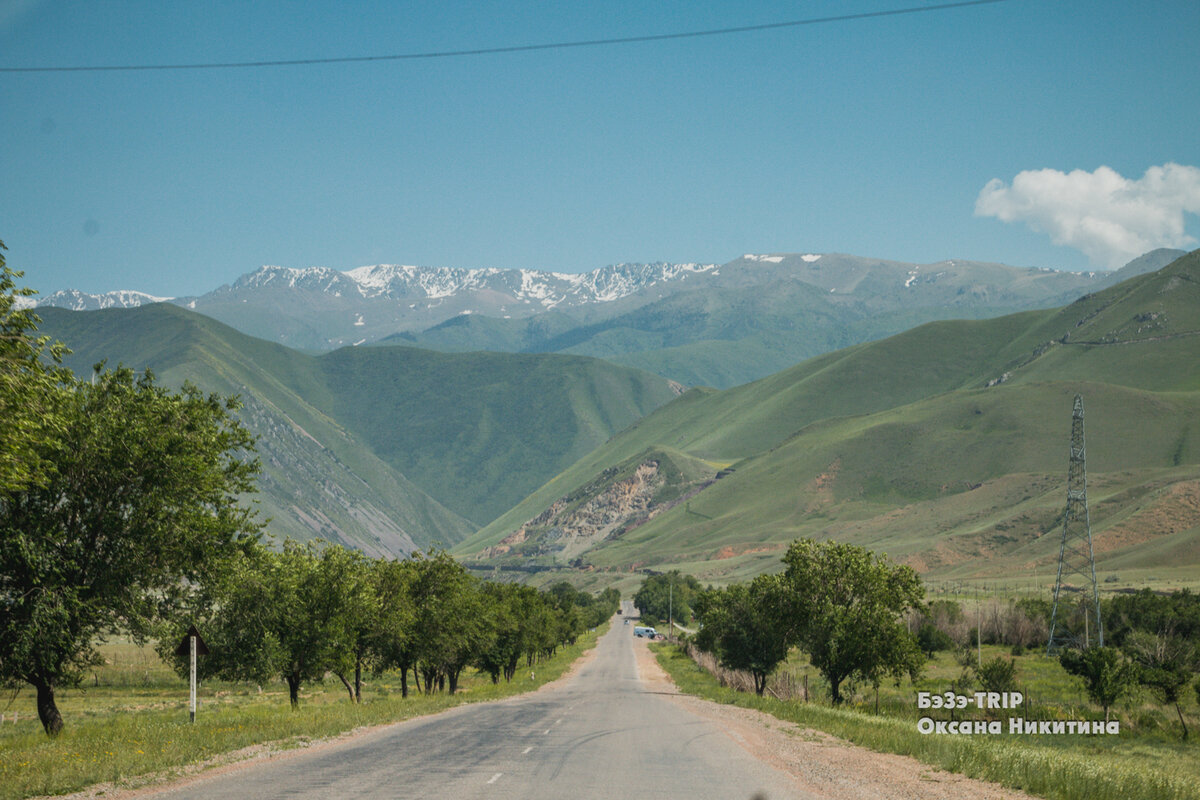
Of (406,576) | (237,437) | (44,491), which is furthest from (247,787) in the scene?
(406,576)

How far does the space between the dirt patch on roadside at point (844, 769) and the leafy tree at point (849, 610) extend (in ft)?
38.5

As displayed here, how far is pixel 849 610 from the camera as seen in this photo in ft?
169

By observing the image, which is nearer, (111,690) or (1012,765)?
(1012,765)

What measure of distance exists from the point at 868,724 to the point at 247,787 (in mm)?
23562

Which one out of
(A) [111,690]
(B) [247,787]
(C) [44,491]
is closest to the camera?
(B) [247,787]

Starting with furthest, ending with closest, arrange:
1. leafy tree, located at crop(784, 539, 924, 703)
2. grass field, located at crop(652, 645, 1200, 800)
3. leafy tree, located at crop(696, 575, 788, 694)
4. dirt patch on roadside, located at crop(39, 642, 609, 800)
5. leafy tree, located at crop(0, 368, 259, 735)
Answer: leafy tree, located at crop(696, 575, 788, 694)
leafy tree, located at crop(784, 539, 924, 703)
leafy tree, located at crop(0, 368, 259, 735)
grass field, located at crop(652, 645, 1200, 800)
dirt patch on roadside, located at crop(39, 642, 609, 800)

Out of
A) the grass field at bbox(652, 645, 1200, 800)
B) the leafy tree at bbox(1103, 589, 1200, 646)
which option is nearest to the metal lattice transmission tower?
the leafy tree at bbox(1103, 589, 1200, 646)

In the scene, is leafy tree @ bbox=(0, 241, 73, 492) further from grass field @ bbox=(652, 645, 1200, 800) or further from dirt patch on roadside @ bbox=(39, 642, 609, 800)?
grass field @ bbox=(652, 645, 1200, 800)

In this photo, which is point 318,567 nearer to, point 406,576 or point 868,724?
point 406,576

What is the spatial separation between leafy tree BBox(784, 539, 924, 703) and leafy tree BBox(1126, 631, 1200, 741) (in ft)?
59.1

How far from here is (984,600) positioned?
130125 millimetres

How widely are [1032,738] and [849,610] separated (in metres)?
14.6

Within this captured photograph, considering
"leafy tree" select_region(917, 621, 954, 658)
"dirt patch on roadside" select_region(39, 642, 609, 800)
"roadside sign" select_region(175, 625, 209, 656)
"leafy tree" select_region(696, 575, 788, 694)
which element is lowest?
"leafy tree" select_region(917, 621, 954, 658)

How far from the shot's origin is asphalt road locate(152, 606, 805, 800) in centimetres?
1961
